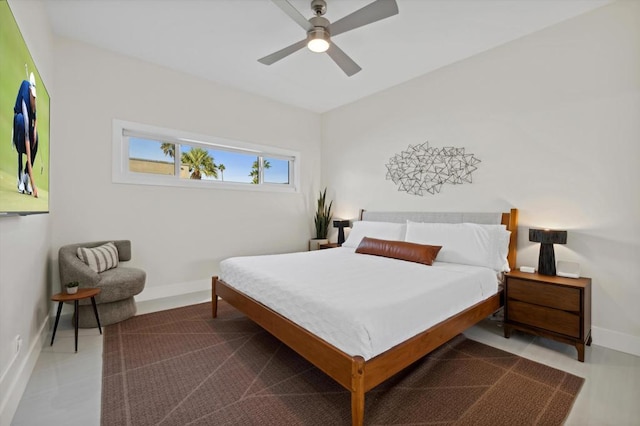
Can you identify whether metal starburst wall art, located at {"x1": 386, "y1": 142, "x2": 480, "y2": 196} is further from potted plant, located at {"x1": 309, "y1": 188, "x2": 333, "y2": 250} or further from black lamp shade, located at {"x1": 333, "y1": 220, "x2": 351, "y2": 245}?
potted plant, located at {"x1": 309, "y1": 188, "x2": 333, "y2": 250}

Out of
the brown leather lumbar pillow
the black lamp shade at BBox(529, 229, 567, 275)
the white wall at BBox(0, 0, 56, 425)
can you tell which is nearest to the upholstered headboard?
the black lamp shade at BBox(529, 229, 567, 275)

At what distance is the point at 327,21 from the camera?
96.0 inches

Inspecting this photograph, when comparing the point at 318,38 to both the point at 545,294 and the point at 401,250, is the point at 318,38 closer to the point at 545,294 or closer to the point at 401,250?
the point at 401,250

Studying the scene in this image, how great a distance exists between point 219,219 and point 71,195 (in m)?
1.69

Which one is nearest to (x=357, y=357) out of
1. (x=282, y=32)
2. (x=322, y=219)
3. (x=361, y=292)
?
(x=361, y=292)

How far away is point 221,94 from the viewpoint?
14.2ft

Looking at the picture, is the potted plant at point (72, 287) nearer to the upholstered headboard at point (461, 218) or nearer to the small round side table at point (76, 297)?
the small round side table at point (76, 297)

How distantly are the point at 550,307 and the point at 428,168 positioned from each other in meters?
2.04

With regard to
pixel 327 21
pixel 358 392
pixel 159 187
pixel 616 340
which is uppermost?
pixel 327 21

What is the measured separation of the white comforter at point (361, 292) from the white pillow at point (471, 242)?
12 cm

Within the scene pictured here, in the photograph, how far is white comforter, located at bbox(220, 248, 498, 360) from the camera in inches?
66.4

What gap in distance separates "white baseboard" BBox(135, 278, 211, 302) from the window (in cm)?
135

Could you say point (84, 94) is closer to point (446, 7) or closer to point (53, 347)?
point (53, 347)

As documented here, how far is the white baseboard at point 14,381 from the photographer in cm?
159
